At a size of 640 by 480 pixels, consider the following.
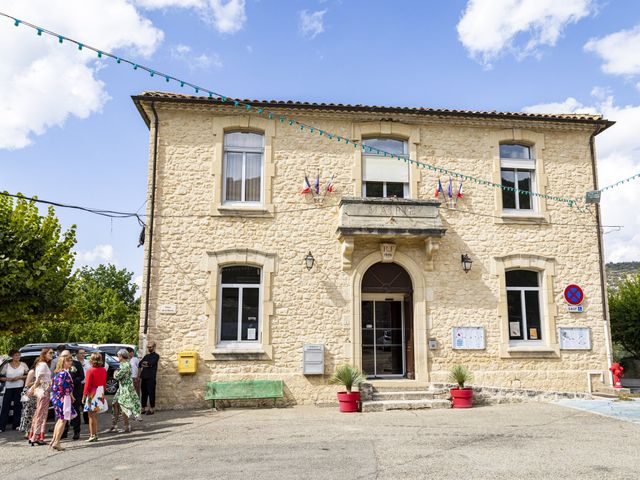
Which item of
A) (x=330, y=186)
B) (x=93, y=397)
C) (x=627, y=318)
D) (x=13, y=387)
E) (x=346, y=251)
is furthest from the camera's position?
(x=627, y=318)

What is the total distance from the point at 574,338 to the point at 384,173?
19.7 ft

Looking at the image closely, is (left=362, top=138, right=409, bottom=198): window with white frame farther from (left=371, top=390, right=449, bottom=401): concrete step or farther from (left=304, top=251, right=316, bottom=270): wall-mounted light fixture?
(left=371, top=390, right=449, bottom=401): concrete step

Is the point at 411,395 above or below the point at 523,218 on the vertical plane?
below

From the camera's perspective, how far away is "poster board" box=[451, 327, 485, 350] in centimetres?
1171

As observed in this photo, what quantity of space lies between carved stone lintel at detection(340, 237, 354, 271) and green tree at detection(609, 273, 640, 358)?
979 centimetres

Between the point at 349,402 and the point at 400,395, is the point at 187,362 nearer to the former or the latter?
the point at 349,402

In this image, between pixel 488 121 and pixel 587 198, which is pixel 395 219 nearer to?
pixel 488 121

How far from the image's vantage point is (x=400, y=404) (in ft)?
34.1

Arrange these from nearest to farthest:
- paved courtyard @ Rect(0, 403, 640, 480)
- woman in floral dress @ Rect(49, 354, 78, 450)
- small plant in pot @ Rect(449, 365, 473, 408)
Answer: paved courtyard @ Rect(0, 403, 640, 480) < woman in floral dress @ Rect(49, 354, 78, 450) < small plant in pot @ Rect(449, 365, 473, 408)

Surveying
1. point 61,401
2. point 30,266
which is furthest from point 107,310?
point 61,401

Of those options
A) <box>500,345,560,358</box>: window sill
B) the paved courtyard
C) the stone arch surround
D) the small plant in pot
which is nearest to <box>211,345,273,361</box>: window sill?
the paved courtyard

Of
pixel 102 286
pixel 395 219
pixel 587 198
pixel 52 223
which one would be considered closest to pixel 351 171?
pixel 395 219

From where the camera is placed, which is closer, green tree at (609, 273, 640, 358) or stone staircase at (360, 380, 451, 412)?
stone staircase at (360, 380, 451, 412)

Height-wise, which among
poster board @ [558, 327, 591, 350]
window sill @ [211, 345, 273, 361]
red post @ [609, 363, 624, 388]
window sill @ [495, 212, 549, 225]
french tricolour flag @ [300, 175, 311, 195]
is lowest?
red post @ [609, 363, 624, 388]
